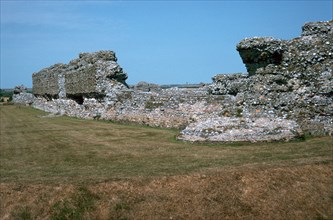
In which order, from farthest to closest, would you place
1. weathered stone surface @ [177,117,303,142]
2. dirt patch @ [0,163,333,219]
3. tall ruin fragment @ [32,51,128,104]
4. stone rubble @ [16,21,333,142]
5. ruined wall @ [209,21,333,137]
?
tall ruin fragment @ [32,51,128,104], ruined wall @ [209,21,333,137], stone rubble @ [16,21,333,142], weathered stone surface @ [177,117,303,142], dirt patch @ [0,163,333,219]

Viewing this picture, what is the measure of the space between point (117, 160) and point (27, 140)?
18.3ft

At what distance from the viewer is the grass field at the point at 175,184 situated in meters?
7.90

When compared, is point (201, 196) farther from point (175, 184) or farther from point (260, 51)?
point (260, 51)

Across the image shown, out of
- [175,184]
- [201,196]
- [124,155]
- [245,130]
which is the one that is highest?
[245,130]

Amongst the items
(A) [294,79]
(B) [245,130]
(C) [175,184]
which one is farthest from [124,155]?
(A) [294,79]

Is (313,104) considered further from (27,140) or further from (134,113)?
(27,140)

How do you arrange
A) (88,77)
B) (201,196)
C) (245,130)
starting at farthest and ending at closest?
(88,77) → (245,130) → (201,196)

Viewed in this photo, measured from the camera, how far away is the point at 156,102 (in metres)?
18.0

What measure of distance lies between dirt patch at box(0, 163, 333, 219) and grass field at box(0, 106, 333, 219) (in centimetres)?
2

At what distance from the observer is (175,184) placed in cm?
858

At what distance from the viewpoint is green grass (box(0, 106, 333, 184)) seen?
9.45m

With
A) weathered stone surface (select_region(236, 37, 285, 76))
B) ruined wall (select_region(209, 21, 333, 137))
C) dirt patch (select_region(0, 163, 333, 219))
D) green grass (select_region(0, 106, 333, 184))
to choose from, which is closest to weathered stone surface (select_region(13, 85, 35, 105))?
green grass (select_region(0, 106, 333, 184))

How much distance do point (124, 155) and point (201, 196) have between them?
12.9 feet

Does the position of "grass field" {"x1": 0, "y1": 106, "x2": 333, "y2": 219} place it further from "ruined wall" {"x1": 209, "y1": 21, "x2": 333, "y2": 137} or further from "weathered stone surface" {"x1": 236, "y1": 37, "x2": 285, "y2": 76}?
"weathered stone surface" {"x1": 236, "y1": 37, "x2": 285, "y2": 76}
